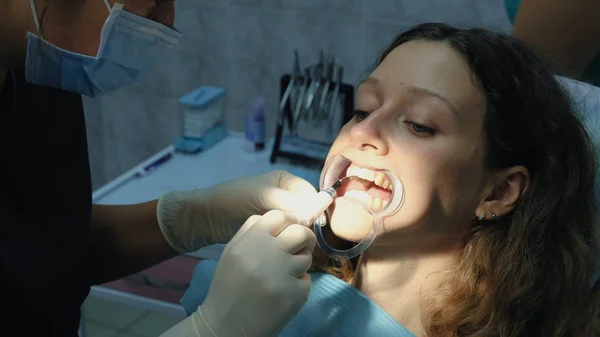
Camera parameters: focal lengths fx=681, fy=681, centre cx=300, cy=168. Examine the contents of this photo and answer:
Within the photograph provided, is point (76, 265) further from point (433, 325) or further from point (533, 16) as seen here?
point (533, 16)

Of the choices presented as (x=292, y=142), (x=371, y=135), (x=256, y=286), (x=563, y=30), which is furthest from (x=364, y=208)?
(x=292, y=142)

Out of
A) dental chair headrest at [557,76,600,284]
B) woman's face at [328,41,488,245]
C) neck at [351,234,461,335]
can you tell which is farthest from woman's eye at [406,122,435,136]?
dental chair headrest at [557,76,600,284]

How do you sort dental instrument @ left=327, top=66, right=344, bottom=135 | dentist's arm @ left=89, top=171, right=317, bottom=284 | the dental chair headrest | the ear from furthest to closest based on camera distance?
dental instrument @ left=327, top=66, right=344, bottom=135, dentist's arm @ left=89, top=171, right=317, bottom=284, the dental chair headrest, the ear

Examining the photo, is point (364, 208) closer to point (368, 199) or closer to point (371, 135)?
point (368, 199)

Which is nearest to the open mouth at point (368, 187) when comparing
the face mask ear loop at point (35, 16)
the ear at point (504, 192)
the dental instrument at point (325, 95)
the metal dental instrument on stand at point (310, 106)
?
the ear at point (504, 192)

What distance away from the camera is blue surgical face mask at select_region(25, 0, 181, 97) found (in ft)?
4.37

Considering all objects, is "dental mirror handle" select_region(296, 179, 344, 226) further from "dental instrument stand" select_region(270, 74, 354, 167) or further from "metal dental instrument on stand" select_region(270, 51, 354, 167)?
"dental instrument stand" select_region(270, 74, 354, 167)

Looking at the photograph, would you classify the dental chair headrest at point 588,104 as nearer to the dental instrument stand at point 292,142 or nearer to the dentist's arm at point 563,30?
the dentist's arm at point 563,30

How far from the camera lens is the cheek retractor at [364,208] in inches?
49.5

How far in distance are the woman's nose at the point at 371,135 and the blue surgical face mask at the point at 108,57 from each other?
476 mm

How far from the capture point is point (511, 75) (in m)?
1.33

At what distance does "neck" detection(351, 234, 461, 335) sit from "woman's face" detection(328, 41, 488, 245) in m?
0.06

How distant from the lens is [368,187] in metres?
1.33

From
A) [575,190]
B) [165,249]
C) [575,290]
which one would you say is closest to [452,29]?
[575,190]
